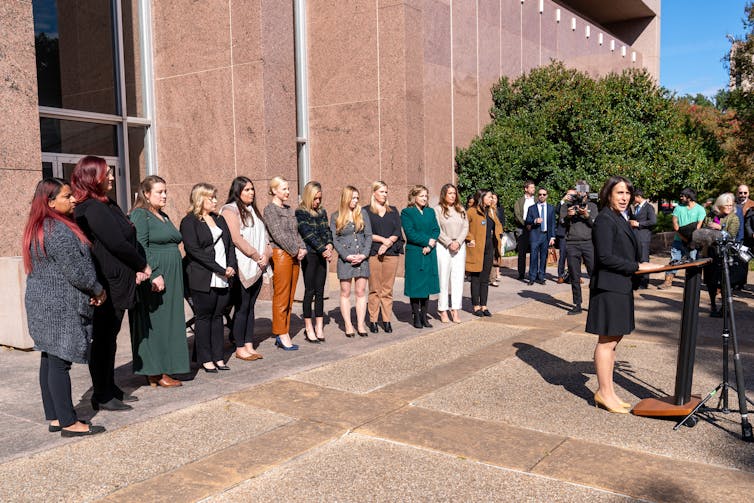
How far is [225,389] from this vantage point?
18.9 feet

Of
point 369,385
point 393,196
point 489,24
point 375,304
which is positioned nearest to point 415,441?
point 369,385

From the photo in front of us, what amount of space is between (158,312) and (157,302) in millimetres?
89

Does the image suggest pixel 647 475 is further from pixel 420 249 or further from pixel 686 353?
pixel 420 249

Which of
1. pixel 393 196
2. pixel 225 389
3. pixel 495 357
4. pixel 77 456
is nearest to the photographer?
pixel 77 456

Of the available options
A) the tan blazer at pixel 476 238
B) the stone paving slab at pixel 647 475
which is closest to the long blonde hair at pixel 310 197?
the tan blazer at pixel 476 238

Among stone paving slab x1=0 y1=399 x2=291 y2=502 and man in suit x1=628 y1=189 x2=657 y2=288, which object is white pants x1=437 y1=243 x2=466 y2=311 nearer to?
stone paving slab x1=0 y1=399 x2=291 y2=502

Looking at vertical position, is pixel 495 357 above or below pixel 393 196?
below

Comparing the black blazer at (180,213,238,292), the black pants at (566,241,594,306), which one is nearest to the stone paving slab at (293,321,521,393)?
the black blazer at (180,213,238,292)

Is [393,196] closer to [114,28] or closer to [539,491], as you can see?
[114,28]

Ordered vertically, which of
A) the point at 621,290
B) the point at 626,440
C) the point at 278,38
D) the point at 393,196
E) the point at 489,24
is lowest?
the point at 626,440

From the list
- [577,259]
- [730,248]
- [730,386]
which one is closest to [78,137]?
[577,259]

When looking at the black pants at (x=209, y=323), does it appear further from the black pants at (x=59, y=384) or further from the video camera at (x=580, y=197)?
the video camera at (x=580, y=197)

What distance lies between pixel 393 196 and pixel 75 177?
937 cm

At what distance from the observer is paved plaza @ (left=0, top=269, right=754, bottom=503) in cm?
377
